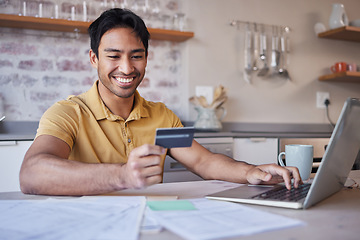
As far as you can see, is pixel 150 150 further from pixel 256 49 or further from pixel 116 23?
pixel 256 49

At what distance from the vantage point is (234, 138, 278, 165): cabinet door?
2805 mm

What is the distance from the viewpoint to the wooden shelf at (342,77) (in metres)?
3.45

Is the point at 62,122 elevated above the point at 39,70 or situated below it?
below

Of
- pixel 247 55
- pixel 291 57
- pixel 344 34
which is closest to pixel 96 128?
pixel 247 55

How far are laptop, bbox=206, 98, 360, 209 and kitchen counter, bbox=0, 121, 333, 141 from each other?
5.64 ft

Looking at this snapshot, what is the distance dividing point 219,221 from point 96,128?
0.88 metres

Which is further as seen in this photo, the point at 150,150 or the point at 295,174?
the point at 295,174

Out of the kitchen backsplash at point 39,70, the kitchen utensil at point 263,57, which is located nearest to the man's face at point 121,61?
the kitchen backsplash at point 39,70

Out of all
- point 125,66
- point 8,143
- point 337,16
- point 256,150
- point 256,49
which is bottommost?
point 256,150

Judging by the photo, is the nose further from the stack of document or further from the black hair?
the stack of document

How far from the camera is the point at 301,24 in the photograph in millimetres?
3674

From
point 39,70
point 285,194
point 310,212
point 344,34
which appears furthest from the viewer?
point 344,34

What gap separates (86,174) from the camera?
2.96 ft

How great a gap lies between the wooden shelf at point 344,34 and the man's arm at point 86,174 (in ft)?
10.5
